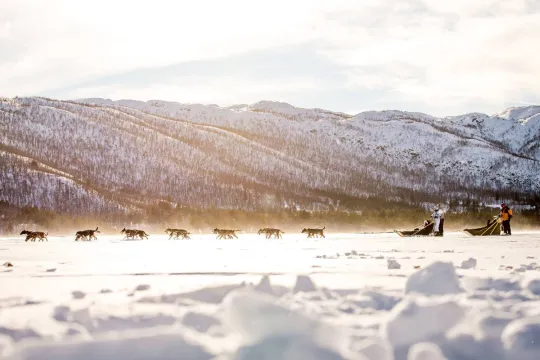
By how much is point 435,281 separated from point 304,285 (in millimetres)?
1395

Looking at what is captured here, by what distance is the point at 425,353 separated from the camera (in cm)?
385

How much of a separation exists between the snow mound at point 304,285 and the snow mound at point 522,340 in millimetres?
2488

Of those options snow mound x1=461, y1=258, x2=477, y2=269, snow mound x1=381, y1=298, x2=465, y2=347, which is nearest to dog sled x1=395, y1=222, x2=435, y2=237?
snow mound x1=461, y1=258, x2=477, y2=269

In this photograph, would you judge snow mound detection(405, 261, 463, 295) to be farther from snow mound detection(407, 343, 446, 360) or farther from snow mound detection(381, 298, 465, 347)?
snow mound detection(407, 343, 446, 360)

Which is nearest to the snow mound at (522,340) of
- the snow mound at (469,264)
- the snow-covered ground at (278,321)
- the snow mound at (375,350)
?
the snow-covered ground at (278,321)

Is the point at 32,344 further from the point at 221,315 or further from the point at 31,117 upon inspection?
the point at 31,117

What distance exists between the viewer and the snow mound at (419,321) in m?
4.36

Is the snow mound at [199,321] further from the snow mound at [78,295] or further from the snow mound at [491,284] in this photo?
the snow mound at [491,284]

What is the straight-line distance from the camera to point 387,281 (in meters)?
8.24

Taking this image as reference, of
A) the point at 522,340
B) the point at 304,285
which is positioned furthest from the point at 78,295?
the point at 522,340

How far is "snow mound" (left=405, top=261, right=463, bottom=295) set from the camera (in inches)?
248

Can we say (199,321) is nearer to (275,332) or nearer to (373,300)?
(275,332)

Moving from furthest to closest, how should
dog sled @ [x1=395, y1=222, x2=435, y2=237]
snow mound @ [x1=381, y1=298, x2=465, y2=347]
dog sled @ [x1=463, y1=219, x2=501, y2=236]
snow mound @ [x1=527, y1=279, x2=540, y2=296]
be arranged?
dog sled @ [x1=395, y1=222, x2=435, y2=237]
dog sled @ [x1=463, y1=219, x2=501, y2=236]
snow mound @ [x1=527, y1=279, x2=540, y2=296]
snow mound @ [x1=381, y1=298, x2=465, y2=347]

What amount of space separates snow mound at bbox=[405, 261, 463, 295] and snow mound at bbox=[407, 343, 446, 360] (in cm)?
226
